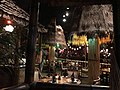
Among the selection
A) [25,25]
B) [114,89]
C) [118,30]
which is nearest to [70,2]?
[118,30]

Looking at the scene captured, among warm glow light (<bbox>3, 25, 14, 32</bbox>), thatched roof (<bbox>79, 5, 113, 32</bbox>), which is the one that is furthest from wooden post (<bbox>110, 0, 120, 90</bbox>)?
warm glow light (<bbox>3, 25, 14, 32</bbox>)

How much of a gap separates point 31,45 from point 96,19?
360 cm

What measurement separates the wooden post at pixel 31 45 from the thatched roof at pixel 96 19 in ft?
9.14

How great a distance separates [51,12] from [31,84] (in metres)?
13.4

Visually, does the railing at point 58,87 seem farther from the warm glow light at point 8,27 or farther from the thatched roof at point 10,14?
the warm glow light at point 8,27

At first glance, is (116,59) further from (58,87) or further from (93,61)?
(93,61)

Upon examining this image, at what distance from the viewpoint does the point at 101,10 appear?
26.7 feet

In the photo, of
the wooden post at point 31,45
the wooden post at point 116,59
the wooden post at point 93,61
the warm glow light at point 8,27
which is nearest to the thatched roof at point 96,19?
the wooden post at point 93,61

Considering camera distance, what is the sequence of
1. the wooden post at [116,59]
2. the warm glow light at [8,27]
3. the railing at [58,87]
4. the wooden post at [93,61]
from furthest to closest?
1. the wooden post at [93,61]
2. the warm glow light at [8,27]
3. the railing at [58,87]
4. the wooden post at [116,59]

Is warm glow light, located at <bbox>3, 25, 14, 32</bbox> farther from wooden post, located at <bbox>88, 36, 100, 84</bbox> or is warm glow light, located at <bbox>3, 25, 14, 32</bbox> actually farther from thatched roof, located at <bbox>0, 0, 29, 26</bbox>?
wooden post, located at <bbox>88, 36, 100, 84</bbox>

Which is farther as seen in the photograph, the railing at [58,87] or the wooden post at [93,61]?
the wooden post at [93,61]

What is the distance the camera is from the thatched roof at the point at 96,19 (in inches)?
311

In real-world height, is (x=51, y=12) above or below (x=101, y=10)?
above

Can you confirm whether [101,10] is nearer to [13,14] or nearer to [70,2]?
[70,2]
